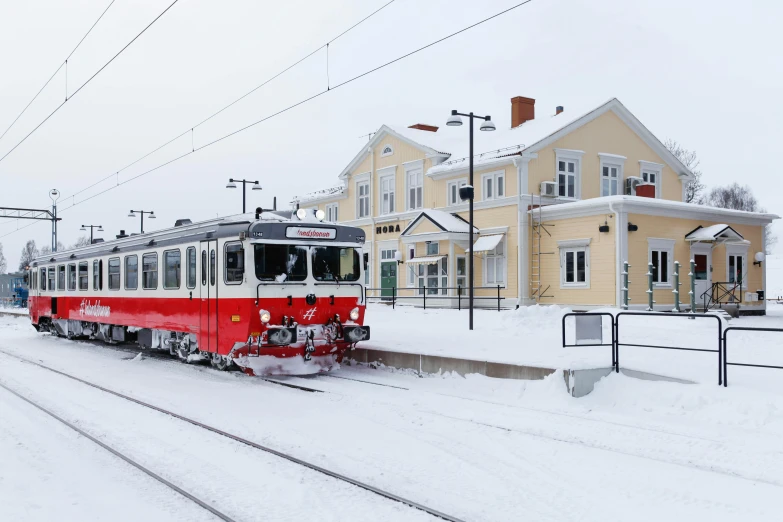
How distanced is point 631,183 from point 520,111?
6.44 metres

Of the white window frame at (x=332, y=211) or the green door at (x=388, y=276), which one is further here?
the white window frame at (x=332, y=211)

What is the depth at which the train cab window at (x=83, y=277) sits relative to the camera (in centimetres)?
2139

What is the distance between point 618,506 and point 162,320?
1225 centimetres

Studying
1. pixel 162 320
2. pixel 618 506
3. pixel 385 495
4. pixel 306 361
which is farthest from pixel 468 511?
pixel 162 320

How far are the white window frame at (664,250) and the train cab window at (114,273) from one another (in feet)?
60.1

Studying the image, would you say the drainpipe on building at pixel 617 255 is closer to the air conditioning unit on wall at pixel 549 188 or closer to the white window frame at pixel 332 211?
the air conditioning unit on wall at pixel 549 188

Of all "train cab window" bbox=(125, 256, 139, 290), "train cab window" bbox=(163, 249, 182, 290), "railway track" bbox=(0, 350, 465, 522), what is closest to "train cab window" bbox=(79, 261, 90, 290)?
"train cab window" bbox=(125, 256, 139, 290)

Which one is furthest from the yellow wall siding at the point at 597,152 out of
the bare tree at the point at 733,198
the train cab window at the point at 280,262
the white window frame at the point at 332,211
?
the bare tree at the point at 733,198

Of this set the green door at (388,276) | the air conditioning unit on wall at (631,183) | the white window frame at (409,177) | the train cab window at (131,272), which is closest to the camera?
the train cab window at (131,272)

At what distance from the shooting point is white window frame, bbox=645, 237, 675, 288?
2677 cm

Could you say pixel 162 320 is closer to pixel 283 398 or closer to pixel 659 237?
pixel 283 398

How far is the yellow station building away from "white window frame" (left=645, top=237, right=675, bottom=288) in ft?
0.15

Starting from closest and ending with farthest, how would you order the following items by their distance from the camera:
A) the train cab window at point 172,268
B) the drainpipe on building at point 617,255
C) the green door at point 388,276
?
the train cab window at point 172,268, the drainpipe on building at point 617,255, the green door at point 388,276

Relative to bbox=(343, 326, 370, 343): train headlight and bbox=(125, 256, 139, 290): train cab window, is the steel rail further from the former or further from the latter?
bbox=(125, 256, 139, 290): train cab window
